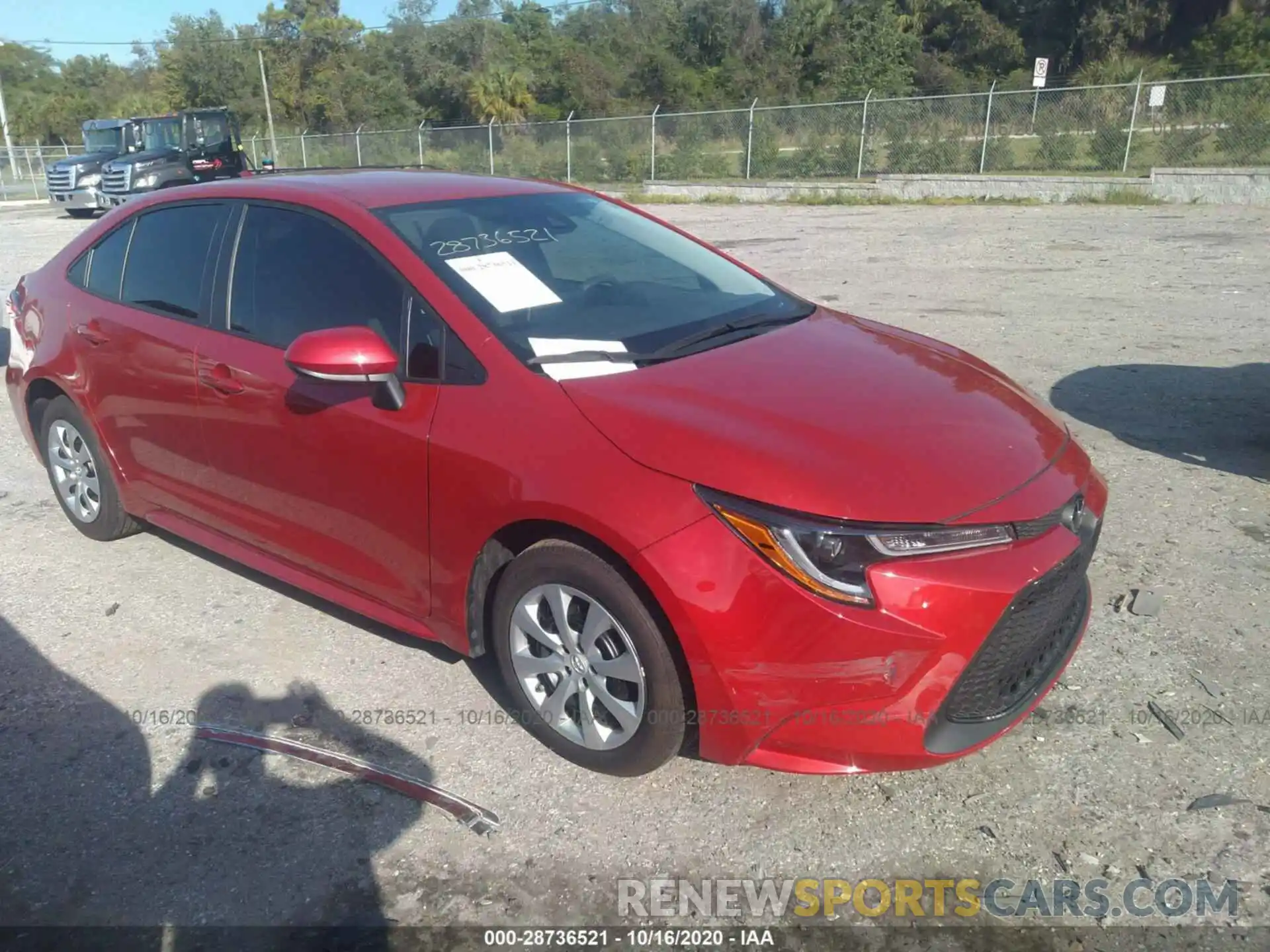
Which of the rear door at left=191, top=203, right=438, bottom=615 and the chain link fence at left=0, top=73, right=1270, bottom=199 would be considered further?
the chain link fence at left=0, top=73, right=1270, bottom=199

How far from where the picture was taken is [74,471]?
4.68m

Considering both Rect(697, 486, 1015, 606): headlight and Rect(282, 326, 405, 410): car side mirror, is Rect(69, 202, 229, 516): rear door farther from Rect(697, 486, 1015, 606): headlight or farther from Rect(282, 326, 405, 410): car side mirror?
Rect(697, 486, 1015, 606): headlight

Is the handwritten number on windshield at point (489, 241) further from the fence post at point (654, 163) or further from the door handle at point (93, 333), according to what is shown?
the fence post at point (654, 163)

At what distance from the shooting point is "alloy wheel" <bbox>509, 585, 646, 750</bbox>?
276 centimetres

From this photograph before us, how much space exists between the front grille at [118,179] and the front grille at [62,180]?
155 cm

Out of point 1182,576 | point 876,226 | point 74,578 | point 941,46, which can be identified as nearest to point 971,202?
point 876,226

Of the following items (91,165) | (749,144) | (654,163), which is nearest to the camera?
(749,144)

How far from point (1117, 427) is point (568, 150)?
25468 mm

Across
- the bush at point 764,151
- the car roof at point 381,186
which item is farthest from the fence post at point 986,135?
the car roof at point 381,186

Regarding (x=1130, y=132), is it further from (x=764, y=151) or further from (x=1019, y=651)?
(x=1019, y=651)

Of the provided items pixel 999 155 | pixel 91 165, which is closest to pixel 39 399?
pixel 999 155

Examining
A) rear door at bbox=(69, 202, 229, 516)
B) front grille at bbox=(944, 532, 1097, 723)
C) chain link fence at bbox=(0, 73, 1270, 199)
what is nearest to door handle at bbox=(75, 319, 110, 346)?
rear door at bbox=(69, 202, 229, 516)

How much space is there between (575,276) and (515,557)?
43.1 inches

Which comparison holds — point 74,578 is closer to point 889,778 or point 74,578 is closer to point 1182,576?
point 889,778
